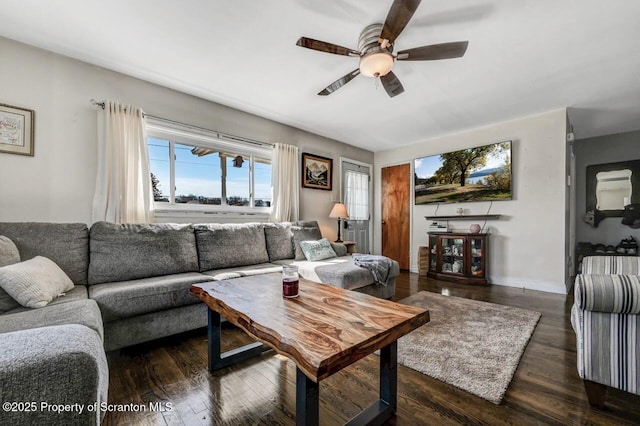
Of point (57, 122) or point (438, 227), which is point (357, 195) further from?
point (57, 122)

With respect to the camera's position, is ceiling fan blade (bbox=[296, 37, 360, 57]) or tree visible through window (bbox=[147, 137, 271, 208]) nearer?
ceiling fan blade (bbox=[296, 37, 360, 57])

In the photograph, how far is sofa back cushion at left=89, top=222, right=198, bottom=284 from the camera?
215cm

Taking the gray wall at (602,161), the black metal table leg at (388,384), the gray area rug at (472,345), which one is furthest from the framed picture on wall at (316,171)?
the gray wall at (602,161)

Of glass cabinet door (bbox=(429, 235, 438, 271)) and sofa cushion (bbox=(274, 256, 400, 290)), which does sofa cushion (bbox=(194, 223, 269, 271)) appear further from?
glass cabinet door (bbox=(429, 235, 438, 271))

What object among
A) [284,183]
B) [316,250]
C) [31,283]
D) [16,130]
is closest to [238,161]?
[284,183]

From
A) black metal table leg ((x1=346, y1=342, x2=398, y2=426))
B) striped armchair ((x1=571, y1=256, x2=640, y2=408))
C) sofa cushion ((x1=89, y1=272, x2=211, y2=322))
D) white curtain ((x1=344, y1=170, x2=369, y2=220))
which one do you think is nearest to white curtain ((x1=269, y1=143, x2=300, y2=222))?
white curtain ((x1=344, y1=170, x2=369, y2=220))

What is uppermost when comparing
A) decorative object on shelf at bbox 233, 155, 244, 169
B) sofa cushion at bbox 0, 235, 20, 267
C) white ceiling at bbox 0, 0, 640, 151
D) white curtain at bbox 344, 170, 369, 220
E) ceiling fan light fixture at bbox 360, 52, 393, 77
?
white ceiling at bbox 0, 0, 640, 151

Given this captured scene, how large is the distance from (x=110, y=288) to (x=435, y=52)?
297 cm

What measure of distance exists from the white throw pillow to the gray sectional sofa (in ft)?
0.17

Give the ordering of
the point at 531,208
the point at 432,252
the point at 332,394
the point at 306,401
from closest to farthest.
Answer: the point at 306,401
the point at 332,394
the point at 531,208
the point at 432,252

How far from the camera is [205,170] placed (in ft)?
10.8

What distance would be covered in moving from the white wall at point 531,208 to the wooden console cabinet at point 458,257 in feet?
0.86

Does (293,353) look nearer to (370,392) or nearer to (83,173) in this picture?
(370,392)

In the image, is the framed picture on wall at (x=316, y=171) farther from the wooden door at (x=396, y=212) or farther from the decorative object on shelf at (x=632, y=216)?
the decorative object on shelf at (x=632, y=216)
